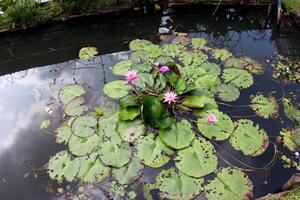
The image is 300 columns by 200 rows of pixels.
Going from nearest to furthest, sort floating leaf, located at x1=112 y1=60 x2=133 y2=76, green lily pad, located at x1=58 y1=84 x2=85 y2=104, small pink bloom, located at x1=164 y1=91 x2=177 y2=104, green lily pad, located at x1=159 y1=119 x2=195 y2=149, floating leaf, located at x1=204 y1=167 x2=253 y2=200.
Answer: floating leaf, located at x1=204 y1=167 x2=253 y2=200 → green lily pad, located at x1=159 y1=119 x2=195 y2=149 → small pink bloom, located at x1=164 y1=91 x2=177 y2=104 → green lily pad, located at x1=58 y1=84 x2=85 y2=104 → floating leaf, located at x1=112 y1=60 x2=133 y2=76

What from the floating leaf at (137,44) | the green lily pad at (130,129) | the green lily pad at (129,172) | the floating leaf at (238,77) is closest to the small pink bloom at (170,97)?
the green lily pad at (130,129)

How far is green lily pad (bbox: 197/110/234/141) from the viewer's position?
4.44 metres

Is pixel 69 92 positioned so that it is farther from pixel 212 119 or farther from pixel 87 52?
pixel 212 119

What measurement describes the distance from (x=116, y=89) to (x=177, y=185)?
1.79 m

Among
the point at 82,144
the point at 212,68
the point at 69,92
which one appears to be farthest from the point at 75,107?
the point at 212,68

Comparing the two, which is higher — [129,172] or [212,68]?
[212,68]

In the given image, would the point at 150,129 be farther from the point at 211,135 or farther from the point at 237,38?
the point at 237,38

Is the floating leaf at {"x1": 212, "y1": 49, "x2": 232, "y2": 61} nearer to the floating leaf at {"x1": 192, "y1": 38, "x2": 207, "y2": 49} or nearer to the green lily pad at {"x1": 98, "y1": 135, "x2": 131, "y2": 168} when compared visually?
the floating leaf at {"x1": 192, "y1": 38, "x2": 207, "y2": 49}

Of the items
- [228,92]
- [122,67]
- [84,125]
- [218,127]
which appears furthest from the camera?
[122,67]

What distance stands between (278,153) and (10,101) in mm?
3881

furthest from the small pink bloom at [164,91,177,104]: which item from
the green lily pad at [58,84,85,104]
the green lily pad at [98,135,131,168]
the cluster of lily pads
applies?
the green lily pad at [58,84,85,104]

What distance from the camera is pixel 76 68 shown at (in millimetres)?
5934

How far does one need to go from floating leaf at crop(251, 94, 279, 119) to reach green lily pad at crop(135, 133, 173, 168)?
141cm

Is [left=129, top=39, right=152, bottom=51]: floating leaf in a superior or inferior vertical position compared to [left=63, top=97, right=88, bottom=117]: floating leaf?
superior
